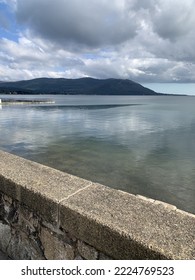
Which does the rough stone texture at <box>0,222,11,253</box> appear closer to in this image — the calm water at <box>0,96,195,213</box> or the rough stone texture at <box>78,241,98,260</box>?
the rough stone texture at <box>78,241,98,260</box>

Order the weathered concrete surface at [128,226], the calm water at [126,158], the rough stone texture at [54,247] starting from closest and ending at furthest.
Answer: the weathered concrete surface at [128,226] < the rough stone texture at [54,247] < the calm water at [126,158]

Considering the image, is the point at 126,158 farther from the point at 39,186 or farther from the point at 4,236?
the point at 39,186

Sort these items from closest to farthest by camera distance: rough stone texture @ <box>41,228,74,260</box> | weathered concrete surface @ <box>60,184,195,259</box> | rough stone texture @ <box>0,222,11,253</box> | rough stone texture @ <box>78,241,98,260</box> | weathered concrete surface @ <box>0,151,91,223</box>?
1. weathered concrete surface @ <box>60,184,195,259</box>
2. rough stone texture @ <box>78,241,98,260</box>
3. rough stone texture @ <box>41,228,74,260</box>
4. weathered concrete surface @ <box>0,151,91,223</box>
5. rough stone texture @ <box>0,222,11,253</box>

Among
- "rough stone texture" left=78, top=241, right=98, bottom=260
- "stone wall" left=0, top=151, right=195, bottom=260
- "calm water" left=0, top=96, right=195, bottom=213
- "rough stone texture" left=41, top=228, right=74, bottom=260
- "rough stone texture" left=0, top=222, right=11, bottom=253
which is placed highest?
"stone wall" left=0, top=151, right=195, bottom=260

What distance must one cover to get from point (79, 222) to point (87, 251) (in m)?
0.31

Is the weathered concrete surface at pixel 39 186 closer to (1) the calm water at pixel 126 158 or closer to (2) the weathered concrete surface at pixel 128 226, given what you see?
(2) the weathered concrete surface at pixel 128 226

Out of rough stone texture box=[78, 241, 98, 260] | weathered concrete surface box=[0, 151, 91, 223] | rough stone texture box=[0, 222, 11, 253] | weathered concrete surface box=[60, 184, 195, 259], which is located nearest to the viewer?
weathered concrete surface box=[60, 184, 195, 259]

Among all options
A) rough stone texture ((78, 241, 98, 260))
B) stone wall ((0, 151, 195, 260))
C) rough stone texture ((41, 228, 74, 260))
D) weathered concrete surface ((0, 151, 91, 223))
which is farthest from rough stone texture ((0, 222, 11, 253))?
rough stone texture ((78, 241, 98, 260))

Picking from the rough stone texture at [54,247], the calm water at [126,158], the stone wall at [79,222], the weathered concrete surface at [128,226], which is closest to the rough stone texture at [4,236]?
the stone wall at [79,222]

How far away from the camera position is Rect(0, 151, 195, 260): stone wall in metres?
2.31

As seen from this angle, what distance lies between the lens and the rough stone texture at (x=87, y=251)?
2566 millimetres
